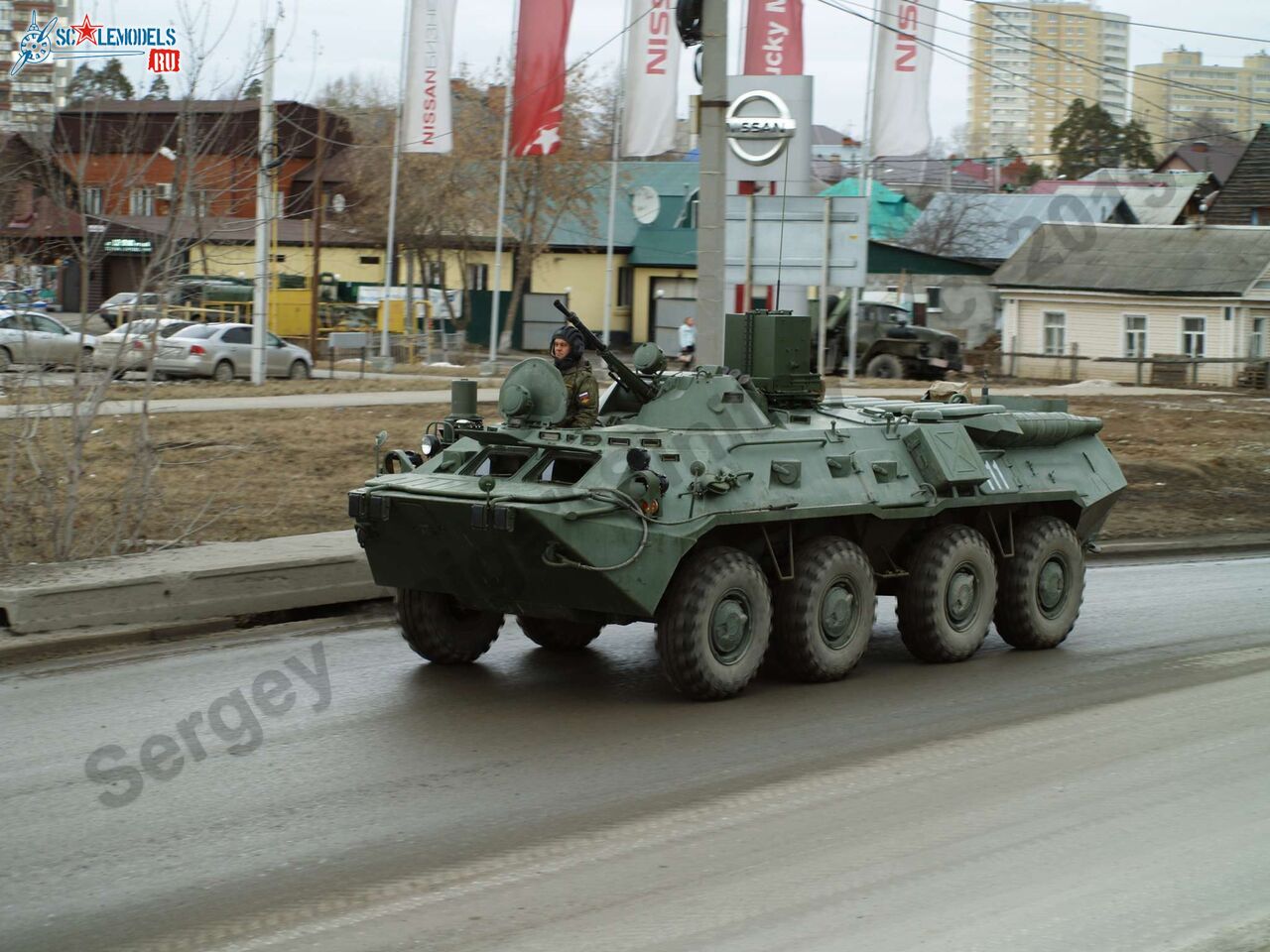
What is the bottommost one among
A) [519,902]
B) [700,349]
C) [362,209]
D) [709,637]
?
[519,902]

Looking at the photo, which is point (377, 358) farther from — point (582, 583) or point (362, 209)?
point (582, 583)

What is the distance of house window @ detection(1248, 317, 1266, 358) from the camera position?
42469 mm

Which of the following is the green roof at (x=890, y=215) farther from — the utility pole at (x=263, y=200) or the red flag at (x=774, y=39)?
the red flag at (x=774, y=39)

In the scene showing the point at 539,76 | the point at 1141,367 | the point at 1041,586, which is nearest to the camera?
the point at 1041,586

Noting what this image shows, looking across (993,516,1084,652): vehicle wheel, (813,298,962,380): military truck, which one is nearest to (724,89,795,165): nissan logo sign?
(993,516,1084,652): vehicle wheel

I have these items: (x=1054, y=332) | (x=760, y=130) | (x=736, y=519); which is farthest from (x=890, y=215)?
(x=736, y=519)

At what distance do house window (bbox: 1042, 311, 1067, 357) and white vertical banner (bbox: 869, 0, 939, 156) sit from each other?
55.3ft

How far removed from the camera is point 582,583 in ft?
28.3

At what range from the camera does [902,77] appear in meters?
29.2

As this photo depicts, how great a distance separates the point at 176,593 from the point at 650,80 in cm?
1914

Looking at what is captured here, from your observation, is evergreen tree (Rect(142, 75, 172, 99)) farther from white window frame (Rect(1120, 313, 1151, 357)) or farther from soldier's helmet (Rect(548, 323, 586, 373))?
white window frame (Rect(1120, 313, 1151, 357))

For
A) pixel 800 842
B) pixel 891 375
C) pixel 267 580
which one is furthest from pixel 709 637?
pixel 891 375

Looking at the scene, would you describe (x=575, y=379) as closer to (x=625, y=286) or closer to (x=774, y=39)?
(x=774, y=39)

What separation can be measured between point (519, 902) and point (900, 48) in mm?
25285
